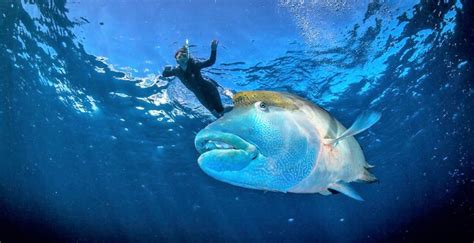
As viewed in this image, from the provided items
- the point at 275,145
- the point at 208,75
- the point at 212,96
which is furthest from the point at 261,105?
the point at 208,75

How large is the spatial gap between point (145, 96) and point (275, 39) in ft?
26.1

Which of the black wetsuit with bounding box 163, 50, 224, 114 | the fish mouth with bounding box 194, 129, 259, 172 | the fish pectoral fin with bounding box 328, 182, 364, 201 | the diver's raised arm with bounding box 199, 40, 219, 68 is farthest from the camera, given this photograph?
the black wetsuit with bounding box 163, 50, 224, 114

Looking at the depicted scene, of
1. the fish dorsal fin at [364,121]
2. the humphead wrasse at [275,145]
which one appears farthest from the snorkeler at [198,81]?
the fish dorsal fin at [364,121]

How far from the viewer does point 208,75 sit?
1259 centimetres

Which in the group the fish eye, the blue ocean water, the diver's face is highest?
the blue ocean water

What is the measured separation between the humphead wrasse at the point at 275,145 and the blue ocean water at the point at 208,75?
26.2 feet

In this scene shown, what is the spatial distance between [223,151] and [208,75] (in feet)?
36.6

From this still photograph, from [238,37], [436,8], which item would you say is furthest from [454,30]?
[238,37]

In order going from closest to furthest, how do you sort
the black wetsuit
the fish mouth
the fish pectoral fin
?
1. the fish mouth
2. the fish pectoral fin
3. the black wetsuit

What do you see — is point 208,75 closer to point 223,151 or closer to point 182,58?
point 182,58

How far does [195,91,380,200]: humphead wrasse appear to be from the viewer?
5.61 feet

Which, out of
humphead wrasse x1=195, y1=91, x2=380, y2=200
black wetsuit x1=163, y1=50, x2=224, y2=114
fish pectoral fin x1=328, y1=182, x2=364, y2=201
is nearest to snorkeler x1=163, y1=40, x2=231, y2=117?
black wetsuit x1=163, y1=50, x2=224, y2=114

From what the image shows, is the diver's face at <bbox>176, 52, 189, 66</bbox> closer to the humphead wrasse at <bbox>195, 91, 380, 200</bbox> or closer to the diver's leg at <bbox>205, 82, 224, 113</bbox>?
the diver's leg at <bbox>205, 82, 224, 113</bbox>

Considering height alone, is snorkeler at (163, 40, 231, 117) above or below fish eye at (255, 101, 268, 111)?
above
